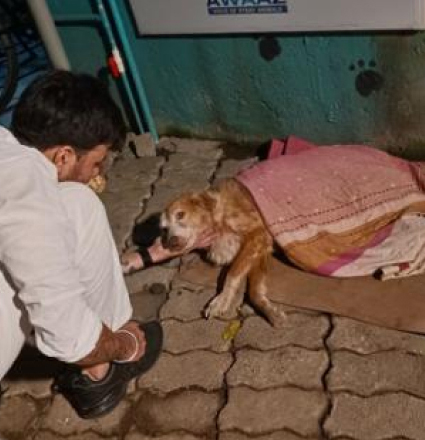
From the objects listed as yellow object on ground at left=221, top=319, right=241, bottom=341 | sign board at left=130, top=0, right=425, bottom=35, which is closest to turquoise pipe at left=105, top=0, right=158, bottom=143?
sign board at left=130, top=0, right=425, bottom=35

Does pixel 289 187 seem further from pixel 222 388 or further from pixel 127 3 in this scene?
pixel 127 3

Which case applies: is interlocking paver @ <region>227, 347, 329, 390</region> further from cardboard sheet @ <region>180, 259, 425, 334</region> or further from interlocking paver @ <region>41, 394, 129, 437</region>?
interlocking paver @ <region>41, 394, 129, 437</region>

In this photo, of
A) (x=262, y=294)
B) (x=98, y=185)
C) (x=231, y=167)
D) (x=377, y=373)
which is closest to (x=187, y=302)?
(x=262, y=294)

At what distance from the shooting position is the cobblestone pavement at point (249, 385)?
287 cm

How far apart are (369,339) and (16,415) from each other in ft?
5.69

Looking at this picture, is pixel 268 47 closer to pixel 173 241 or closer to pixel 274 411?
pixel 173 241

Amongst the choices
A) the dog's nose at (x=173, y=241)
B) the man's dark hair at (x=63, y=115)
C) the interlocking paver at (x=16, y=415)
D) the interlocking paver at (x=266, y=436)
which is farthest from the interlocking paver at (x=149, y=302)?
the man's dark hair at (x=63, y=115)

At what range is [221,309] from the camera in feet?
11.6

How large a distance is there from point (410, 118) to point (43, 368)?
2.52 meters

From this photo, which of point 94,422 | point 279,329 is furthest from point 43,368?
point 279,329

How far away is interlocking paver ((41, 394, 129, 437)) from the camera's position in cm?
312

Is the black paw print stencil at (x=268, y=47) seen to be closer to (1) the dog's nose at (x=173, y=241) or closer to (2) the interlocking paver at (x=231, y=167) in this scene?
(2) the interlocking paver at (x=231, y=167)

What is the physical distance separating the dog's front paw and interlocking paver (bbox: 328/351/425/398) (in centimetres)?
65

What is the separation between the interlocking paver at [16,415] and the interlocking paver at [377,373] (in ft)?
4.73
